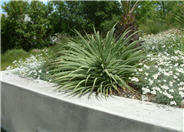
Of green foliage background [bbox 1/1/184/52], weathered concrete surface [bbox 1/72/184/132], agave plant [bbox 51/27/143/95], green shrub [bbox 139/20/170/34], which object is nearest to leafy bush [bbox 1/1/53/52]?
green foliage background [bbox 1/1/184/52]

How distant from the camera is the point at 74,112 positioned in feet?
6.10

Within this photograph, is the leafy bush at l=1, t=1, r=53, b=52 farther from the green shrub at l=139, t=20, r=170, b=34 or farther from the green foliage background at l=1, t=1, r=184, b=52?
the green shrub at l=139, t=20, r=170, b=34

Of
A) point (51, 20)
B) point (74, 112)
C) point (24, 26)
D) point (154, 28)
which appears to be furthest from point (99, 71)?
point (51, 20)

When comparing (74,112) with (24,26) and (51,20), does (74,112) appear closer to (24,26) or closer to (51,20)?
(24,26)

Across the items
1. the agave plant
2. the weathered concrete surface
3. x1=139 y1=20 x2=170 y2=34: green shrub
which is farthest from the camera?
x1=139 y1=20 x2=170 y2=34: green shrub

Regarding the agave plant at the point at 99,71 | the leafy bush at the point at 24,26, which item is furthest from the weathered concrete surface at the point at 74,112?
the leafy bush at the point at 24,26

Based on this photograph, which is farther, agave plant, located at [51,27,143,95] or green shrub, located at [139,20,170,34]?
green shrub, located at [139,20,170,34]

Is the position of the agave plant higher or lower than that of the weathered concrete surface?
higher

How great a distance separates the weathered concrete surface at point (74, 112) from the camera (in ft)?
4.92

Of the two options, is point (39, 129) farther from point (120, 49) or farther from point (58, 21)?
point (58, 21)

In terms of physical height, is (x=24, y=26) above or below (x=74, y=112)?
above

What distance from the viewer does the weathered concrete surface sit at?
1.50 meters

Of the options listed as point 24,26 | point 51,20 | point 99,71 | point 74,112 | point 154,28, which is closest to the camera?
point 74,112

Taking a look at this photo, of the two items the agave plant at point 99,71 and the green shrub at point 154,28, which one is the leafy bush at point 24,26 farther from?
the agave plant at point 99,71
